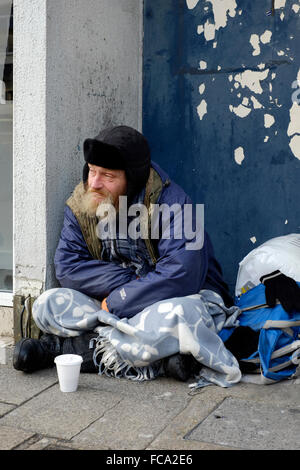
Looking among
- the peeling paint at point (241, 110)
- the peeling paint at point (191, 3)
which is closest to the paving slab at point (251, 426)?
the peeling paint at point (241, 110)

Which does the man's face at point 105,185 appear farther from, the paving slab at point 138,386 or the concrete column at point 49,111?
the paving slab at point 138,386

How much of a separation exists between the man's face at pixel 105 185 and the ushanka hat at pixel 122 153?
0.13ft

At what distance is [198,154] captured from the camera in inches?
182

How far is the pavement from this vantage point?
269 cm

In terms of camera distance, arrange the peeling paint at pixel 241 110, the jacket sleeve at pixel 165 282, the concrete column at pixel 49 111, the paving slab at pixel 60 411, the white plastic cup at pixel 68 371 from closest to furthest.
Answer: the paving slab at pixel 60 411 < the white plastic cup at pixel 68 371 < the jacket sleeve at pixel 165 282 < the concrete column at pixel 49 111 < the peeling paint at pixel 241 110

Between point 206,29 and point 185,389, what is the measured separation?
101 inches

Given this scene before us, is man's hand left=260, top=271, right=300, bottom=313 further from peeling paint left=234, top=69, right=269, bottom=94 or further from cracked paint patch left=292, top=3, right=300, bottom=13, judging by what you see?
cracked paint patch left=292, top=3, right=300, bottom=13

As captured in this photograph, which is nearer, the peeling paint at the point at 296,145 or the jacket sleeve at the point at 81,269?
the jacket sleeve at the point at 81,269

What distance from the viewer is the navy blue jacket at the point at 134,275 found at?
3.54 meters

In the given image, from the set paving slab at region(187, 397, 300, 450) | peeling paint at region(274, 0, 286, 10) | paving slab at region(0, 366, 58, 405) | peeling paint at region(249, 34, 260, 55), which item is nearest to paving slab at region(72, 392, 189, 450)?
paving slab at region(187, 397, 300, 450)

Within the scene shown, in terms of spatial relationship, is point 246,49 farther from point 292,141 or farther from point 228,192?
point 228,192
